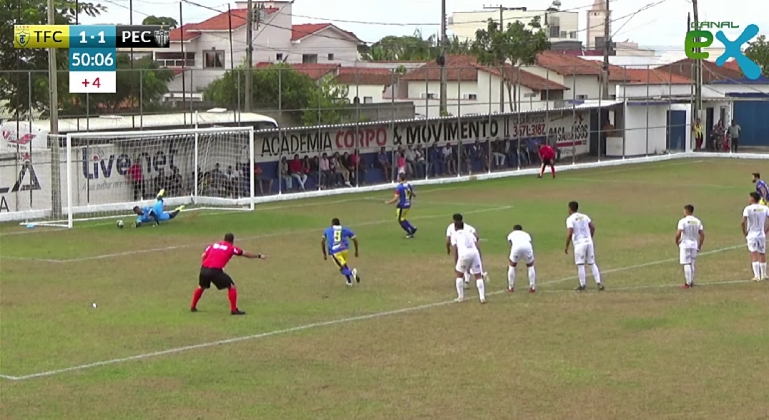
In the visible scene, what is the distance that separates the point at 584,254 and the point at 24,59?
30.4 meters

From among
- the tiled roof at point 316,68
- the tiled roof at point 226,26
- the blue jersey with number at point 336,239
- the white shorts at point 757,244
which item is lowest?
the white shorts at point 757,244

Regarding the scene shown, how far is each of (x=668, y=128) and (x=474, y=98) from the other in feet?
44.3

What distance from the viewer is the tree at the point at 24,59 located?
154 feet

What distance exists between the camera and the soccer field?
15.9 meters

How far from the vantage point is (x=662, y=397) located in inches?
631

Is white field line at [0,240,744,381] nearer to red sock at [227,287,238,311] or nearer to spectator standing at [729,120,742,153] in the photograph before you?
red sock at [227,287,238,311]

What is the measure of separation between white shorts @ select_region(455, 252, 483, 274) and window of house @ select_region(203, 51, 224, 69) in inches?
2358

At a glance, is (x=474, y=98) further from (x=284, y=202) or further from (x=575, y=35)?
(x=575, y=35)

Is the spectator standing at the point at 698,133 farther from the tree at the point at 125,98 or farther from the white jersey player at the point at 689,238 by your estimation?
the white jersey player at the point at 689,238

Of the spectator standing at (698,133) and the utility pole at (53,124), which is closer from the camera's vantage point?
the utility pole at (53,124)

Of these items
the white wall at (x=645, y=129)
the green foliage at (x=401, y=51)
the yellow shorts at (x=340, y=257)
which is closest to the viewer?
the yellow shorts at (x=340, y=257)

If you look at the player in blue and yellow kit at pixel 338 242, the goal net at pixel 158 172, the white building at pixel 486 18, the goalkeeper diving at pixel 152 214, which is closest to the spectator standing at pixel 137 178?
the goal net at pixel 158 172

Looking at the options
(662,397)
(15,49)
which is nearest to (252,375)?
(662,397)

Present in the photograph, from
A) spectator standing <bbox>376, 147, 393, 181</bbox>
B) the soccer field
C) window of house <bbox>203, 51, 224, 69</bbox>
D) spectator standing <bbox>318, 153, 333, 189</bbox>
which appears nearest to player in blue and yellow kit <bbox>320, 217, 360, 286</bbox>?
the soccer field
